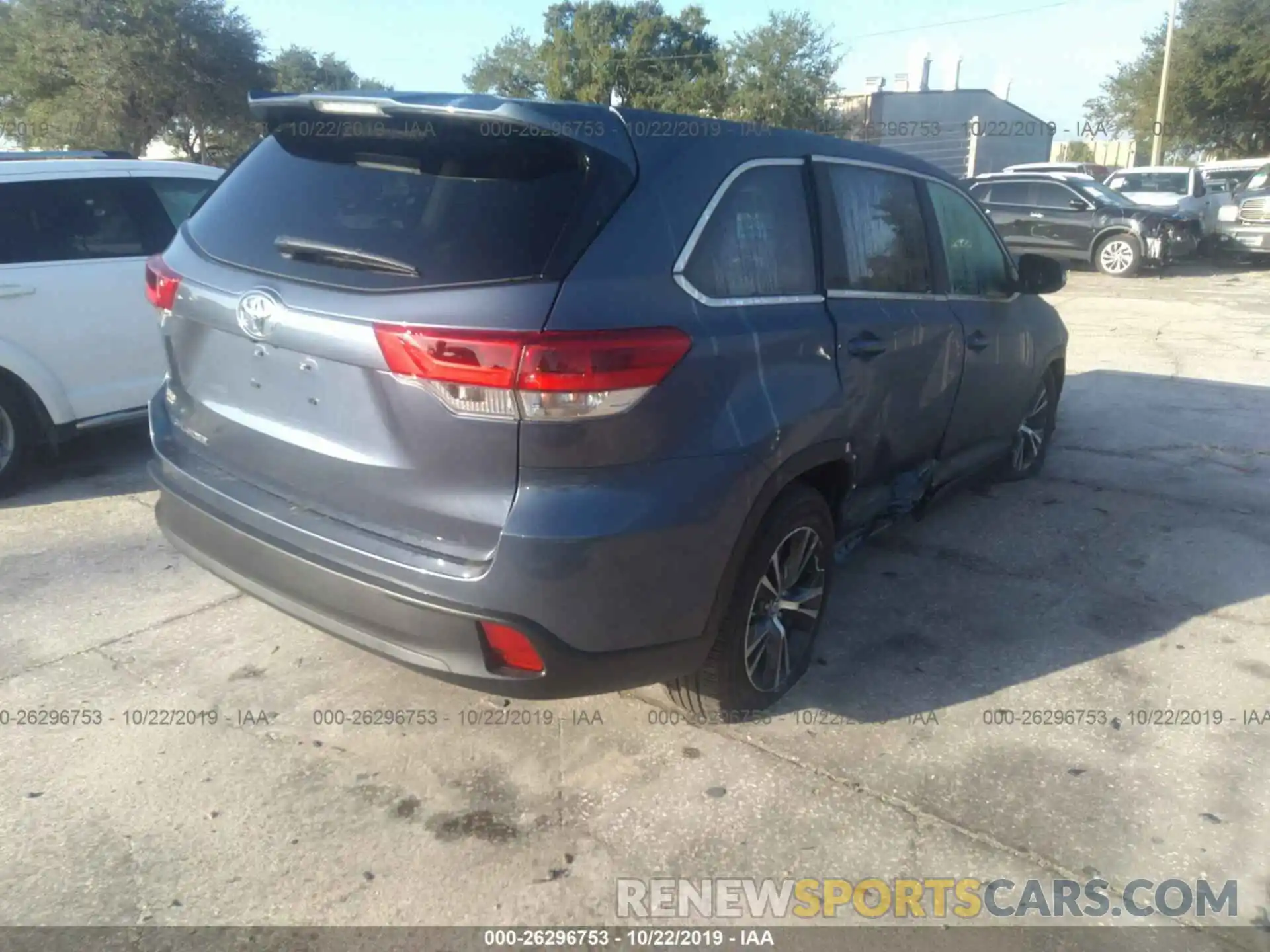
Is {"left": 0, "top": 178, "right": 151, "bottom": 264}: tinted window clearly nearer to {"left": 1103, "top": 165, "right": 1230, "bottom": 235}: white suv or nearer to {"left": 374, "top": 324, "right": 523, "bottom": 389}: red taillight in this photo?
{"left": 374, "top": 324, "right": 523, "bottom": 389}: red taillight

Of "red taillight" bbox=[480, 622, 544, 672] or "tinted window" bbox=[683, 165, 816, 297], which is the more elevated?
"tinted window" bbox=[683, 165, 816, 297]

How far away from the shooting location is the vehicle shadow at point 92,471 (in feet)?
17.3

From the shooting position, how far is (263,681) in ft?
11.6

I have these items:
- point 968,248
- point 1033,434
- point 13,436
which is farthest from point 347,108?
point 1033,434

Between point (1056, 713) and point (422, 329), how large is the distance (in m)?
2.57

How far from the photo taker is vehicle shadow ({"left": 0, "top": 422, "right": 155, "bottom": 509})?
208 inches

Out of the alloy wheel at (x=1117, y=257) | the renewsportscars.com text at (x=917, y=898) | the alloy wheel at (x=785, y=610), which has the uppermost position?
the alloy wheel at (x=1117, y=257)

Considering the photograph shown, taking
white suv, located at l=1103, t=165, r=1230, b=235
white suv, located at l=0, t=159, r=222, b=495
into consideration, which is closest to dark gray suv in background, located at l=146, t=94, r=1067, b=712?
white suv, located at l=0, t=159, r=222, b=495

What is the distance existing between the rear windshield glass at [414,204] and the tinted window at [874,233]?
1.18 metres

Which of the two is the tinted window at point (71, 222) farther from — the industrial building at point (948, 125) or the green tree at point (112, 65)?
the industrial building at point (948, 125)

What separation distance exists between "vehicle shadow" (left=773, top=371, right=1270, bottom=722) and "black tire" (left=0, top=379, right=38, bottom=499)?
406 centimetres

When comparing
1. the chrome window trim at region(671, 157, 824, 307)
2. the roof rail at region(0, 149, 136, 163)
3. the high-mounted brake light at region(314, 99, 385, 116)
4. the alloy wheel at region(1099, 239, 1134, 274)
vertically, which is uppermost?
the high-mounted brake light at region(314, 99, 385, 116)

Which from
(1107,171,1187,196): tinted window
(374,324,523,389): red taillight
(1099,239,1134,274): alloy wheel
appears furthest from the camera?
(1107,171,1187,196): tinted window

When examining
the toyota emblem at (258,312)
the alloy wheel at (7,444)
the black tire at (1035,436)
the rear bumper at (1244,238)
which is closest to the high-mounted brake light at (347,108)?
the toyota emblem at (258,312)
